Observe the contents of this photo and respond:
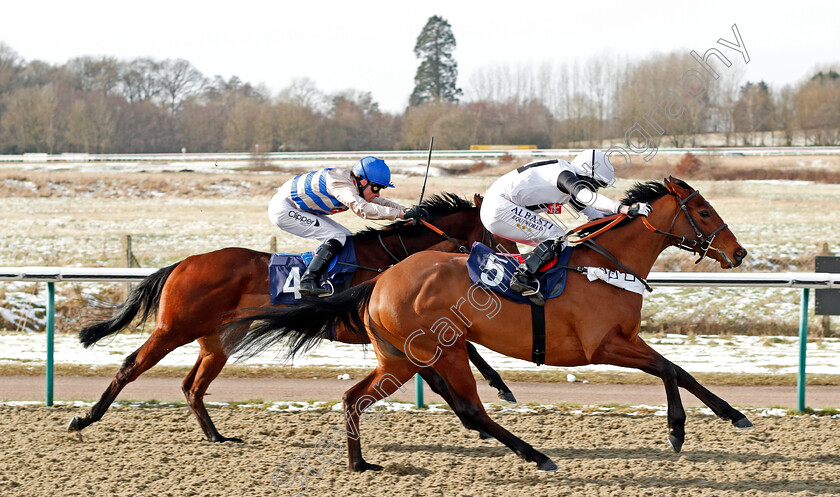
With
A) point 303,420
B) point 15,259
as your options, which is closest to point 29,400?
point 303,420

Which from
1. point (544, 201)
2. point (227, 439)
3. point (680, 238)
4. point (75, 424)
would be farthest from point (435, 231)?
point (75, 424)

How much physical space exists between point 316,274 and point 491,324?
1.32 meters

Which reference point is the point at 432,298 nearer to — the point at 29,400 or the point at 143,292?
the point at 143,292

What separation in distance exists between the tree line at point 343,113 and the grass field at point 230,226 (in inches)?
159

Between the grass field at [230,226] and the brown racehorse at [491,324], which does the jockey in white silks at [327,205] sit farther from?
the grass field at [230,226]

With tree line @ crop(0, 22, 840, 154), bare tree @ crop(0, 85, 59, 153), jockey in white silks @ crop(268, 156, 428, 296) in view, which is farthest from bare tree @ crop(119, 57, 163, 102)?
jockey in white silks @ crop(268, 156, 428, 296)

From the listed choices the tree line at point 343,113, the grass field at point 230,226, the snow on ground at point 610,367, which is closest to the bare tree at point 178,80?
the tree line at point 343,113

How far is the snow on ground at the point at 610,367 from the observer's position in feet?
23.1

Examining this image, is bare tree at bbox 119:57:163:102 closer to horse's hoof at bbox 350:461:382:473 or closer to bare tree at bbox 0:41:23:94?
bare tree at bbox 0:41:23:94

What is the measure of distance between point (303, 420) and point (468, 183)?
52.6 feet

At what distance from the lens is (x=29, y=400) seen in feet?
19.5

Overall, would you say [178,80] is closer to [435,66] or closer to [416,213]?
[435,66]

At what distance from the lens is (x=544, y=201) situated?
4723mm

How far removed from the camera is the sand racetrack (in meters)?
3.94
